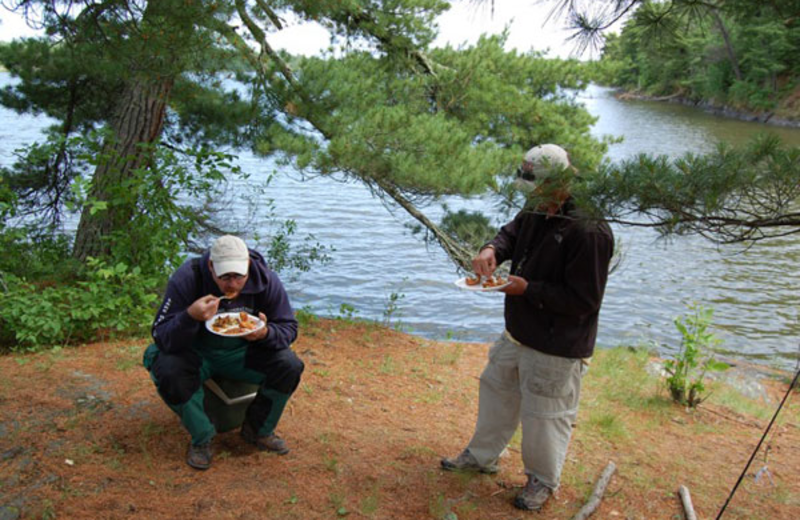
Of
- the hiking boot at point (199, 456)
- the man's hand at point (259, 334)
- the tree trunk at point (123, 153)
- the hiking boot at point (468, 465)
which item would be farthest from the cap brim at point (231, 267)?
the tree trunk at point (123, 153)

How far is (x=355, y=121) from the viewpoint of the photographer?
5.51 m

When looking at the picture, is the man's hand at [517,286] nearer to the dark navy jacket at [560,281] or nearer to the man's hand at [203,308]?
the dark navy jacket at [560,281]

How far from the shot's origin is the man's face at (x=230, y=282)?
125 inches

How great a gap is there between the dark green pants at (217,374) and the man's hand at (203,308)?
264 millimetres

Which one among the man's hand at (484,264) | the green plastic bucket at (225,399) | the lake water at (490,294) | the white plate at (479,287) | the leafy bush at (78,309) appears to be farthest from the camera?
the lake water at (490,294)

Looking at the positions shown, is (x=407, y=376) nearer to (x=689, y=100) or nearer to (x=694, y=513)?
(x=694, y=513)

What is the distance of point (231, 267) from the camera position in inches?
123

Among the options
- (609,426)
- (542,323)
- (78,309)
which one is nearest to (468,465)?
(542,323)

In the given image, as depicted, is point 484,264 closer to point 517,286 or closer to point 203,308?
point 517,286

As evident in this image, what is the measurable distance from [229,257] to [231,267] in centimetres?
5

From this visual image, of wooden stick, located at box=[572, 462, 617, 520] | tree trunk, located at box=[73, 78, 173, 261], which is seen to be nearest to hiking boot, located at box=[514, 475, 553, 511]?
wooden stick, located at box=[572, 462, 617, 520]

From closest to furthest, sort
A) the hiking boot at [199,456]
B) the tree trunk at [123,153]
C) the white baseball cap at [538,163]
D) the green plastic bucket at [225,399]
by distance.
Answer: the white baseball cap at [538,163] → the hiking boot at [199,456] → the green plastic bucket at [225,399] → the tree trunk at [123,153]

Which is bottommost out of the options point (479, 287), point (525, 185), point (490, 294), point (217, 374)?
point (490, 294)

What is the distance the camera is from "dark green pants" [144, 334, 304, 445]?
321 cm
